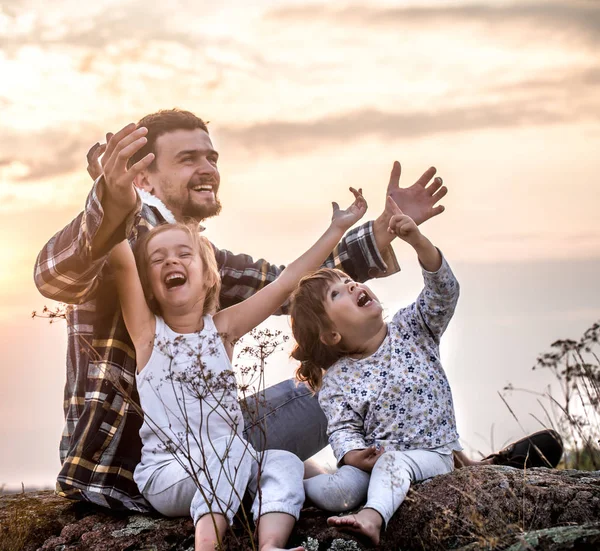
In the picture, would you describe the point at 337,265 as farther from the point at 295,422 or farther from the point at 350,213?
the point at 295,422

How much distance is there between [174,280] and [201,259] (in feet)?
0.87

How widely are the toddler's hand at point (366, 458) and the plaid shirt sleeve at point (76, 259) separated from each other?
5.84 ft

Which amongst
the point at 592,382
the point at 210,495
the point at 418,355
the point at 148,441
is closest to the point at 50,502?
the point at 148,441

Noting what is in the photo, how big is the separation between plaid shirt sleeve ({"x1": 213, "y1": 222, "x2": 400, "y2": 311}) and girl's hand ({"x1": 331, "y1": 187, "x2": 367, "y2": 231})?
48cm

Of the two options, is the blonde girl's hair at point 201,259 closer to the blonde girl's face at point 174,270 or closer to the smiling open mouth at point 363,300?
the blonde girl's face at point 174,270

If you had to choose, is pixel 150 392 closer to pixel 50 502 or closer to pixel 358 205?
pixel 50 502

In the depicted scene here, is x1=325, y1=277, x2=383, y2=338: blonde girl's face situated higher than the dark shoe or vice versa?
x1=325, y1=277, x2=383, y2=338: blonde girl's face

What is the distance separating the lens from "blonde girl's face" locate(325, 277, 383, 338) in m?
4.77

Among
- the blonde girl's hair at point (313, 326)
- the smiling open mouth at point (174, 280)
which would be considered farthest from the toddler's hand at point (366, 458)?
the smiling open mouth at point (174, 280)

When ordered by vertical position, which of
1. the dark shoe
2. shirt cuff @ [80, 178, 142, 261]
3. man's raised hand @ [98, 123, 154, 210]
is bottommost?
the dark shoe

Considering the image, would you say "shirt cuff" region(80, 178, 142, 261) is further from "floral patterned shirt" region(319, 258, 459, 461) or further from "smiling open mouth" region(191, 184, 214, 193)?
"smiling open mouth" region(191, 184, 214, 193)

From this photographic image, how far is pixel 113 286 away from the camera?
16.0 ft

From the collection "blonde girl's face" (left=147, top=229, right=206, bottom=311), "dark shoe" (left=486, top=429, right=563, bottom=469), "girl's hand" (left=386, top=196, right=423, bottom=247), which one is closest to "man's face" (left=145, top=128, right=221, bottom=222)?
"blonde girl's face" (left=147, top=229, right=206, bottom=311)

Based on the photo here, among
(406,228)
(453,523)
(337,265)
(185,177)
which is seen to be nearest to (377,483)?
(453,523)
